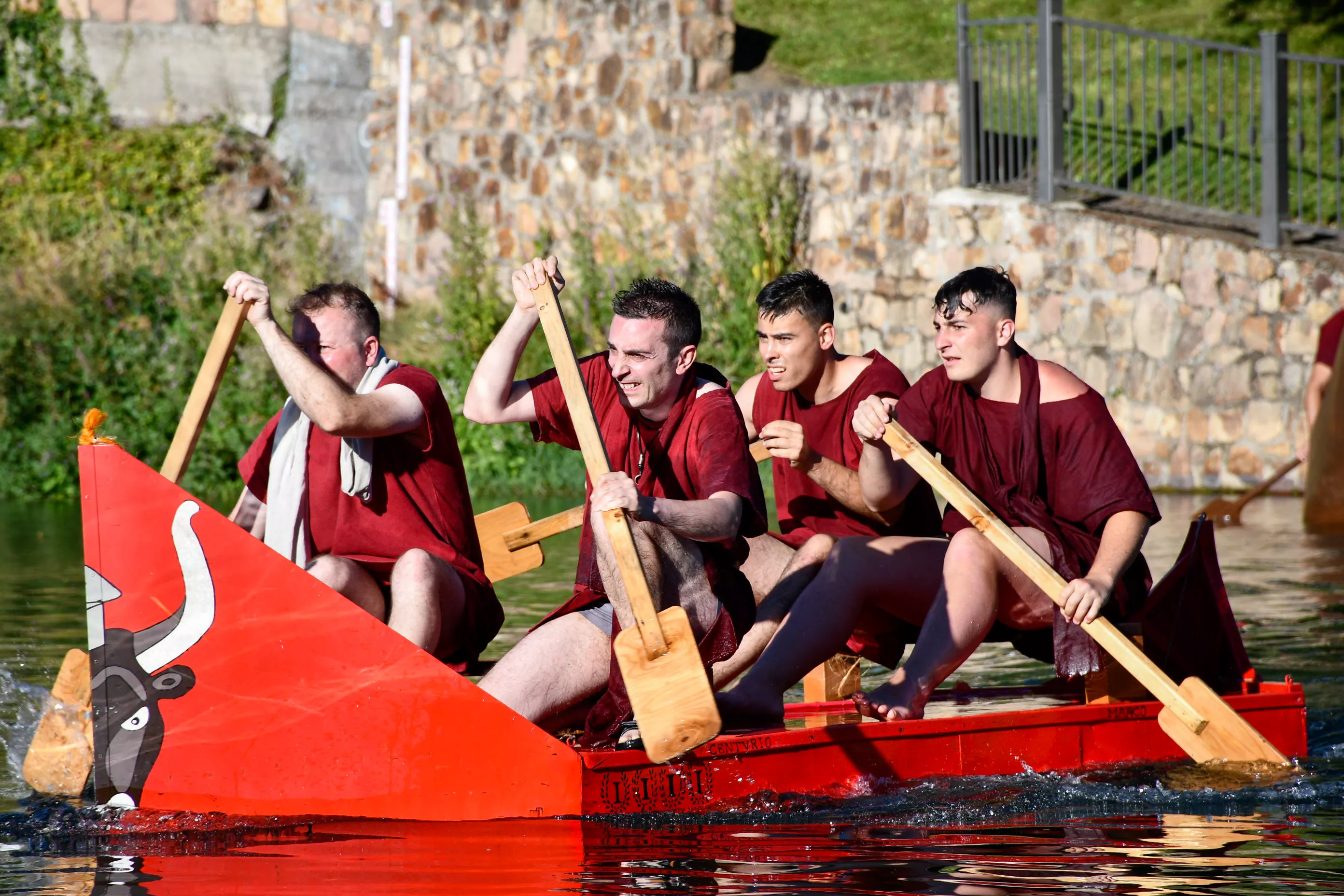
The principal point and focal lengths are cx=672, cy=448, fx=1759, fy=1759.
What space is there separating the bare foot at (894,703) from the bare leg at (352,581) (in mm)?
1255

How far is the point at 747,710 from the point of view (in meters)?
4.45

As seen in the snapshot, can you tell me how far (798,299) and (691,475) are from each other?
957mm

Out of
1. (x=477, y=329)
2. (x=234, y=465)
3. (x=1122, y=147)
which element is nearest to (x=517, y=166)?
Result: (x=477, y=329)

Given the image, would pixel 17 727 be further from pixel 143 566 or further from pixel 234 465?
pixel 234 465

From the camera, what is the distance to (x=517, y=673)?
423cm

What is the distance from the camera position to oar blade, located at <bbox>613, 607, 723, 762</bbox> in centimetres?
388

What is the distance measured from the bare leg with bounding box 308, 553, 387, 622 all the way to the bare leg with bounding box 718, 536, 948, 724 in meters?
0.91

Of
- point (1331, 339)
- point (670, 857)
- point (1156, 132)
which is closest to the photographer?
point (670, 857)

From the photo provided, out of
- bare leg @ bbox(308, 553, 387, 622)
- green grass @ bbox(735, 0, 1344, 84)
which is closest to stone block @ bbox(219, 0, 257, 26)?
green grass @ bbox(735, 0, 1344, 84)

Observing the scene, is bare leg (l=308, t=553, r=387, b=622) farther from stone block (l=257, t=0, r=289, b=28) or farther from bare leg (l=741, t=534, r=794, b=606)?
stone block (l=257, t=0, r=289, b=28)

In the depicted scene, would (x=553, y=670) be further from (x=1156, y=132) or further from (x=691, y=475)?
(x=1156, y=132)

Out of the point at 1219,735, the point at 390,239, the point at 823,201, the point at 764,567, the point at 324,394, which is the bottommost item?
the point at 1219,735

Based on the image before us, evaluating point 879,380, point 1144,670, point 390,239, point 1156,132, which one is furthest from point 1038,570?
point 390,239

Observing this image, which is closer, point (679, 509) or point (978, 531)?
point (679, 509)
